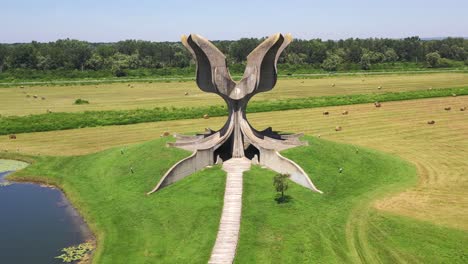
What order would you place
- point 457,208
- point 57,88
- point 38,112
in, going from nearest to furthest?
1. point 457,208
2. point 38,112
3. point 57,88

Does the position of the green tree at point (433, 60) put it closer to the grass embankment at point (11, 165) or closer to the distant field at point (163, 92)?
the distant field at point (163, 92)

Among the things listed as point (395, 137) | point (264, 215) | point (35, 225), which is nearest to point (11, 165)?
point (35, 225)

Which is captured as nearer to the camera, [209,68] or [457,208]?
[457,208]

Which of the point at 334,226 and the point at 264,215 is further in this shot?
the point at 264,215

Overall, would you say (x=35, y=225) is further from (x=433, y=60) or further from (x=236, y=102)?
(x=433, y=60)

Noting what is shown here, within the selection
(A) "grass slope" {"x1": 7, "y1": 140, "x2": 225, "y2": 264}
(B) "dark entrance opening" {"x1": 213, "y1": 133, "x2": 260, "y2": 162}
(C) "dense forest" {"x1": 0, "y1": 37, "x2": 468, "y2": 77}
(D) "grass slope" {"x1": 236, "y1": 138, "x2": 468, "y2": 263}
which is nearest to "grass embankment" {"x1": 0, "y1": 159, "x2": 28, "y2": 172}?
(A) "grass slope" {"x1": 7, "y1": 140, "x2": 225, "y2": 264}

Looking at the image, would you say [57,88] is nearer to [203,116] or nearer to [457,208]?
[203,116]

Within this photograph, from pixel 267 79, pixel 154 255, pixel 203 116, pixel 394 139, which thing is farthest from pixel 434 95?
pixel 154 255
